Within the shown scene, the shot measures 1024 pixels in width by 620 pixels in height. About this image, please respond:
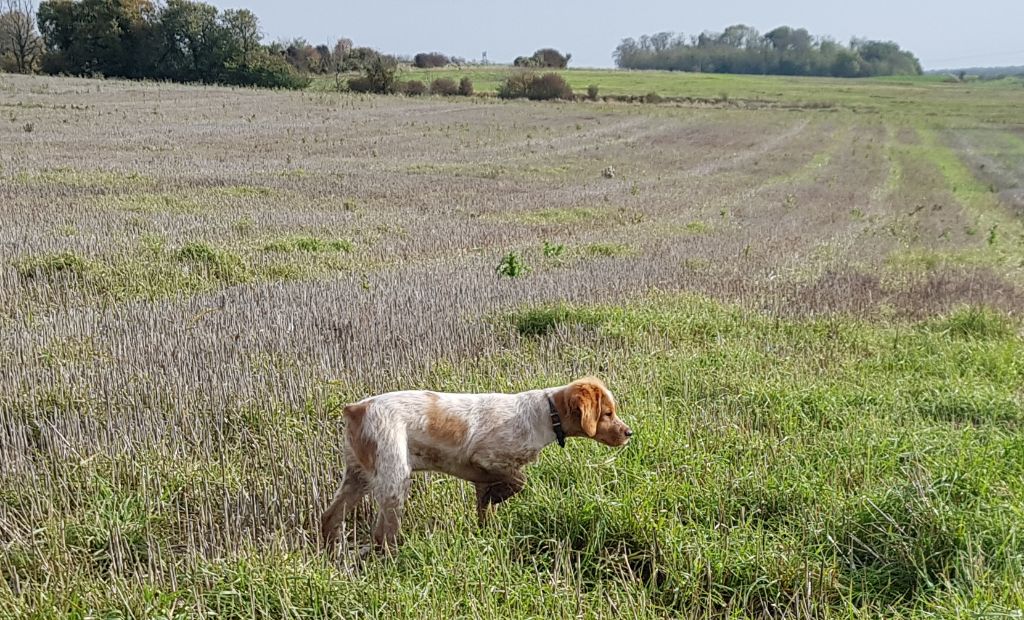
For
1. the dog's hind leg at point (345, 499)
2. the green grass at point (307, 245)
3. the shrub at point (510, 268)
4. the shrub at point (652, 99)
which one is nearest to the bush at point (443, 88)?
the shrub at point (652, 99)

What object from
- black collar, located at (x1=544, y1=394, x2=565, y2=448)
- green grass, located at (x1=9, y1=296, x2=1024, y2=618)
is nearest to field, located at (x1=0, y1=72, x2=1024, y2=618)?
green grass, located at (x1=9, y1=296, x2=1024, y2=618)

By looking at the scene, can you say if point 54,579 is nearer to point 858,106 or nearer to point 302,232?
point 302,232

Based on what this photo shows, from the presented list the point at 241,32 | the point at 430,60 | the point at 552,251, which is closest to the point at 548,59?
the point at 430,60

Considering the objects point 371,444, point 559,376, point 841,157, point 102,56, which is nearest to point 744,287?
point 559,376

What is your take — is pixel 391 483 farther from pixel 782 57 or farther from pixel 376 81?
pixel 782 57

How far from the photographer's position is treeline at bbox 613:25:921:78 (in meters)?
139

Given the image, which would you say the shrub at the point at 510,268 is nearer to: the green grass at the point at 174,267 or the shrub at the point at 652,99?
the green grass at the point at 174,267

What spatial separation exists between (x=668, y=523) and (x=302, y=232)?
972 cm

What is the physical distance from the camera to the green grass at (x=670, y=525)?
318cm

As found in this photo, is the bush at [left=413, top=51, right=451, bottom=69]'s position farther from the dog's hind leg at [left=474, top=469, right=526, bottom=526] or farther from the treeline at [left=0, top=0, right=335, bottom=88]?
the dog's hind leg at [left=474, top=469, right=526, bottom=526]

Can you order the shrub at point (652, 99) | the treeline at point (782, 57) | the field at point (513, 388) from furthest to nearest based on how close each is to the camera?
1. the treeline at point (782, 57)
2. the shrub at point (652, 99)
3. the field at point (513, 388)

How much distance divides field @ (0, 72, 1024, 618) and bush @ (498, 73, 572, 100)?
44820mm

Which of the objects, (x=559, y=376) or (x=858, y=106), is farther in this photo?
(x=858, y=106)

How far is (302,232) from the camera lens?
488 inches
